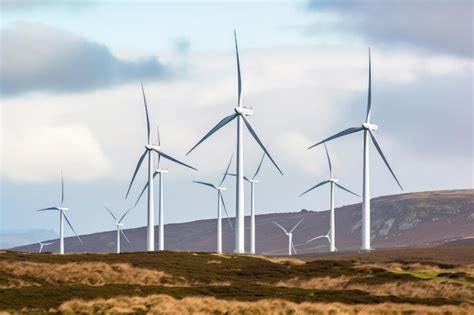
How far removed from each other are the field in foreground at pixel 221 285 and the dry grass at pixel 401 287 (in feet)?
0.25

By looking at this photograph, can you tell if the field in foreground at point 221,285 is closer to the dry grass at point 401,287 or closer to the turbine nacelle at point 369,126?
the dry grass at point 401,287

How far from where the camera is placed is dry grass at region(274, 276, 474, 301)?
8225 cm

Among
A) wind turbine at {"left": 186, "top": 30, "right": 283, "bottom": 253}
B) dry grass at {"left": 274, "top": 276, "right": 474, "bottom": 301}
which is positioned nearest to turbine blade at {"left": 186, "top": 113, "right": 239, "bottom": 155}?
wind turbine at {"left": 186, "top": 30, "right": 283, "bottom": 253}

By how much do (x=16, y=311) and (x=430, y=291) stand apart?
111ft

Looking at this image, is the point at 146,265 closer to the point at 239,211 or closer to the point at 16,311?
the point at 239,211

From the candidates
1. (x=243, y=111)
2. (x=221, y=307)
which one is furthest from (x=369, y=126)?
(x=221, y=307)

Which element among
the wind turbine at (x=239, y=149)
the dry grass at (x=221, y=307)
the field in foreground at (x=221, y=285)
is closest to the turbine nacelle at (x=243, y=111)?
the wind turbine at (x=239, y=149)

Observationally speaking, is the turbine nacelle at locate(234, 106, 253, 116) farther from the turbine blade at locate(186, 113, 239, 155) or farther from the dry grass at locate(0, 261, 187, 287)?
the dry grass at locate(0, 261, 187, 287)

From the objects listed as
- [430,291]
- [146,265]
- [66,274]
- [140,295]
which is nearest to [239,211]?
[146,265]

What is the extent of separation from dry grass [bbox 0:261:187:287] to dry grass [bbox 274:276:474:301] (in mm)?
10247

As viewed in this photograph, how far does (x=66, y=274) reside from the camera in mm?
93812

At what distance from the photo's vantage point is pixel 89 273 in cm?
9494

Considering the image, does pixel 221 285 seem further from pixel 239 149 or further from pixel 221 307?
pixel 239 149

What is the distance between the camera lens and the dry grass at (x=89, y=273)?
92.1 metres
